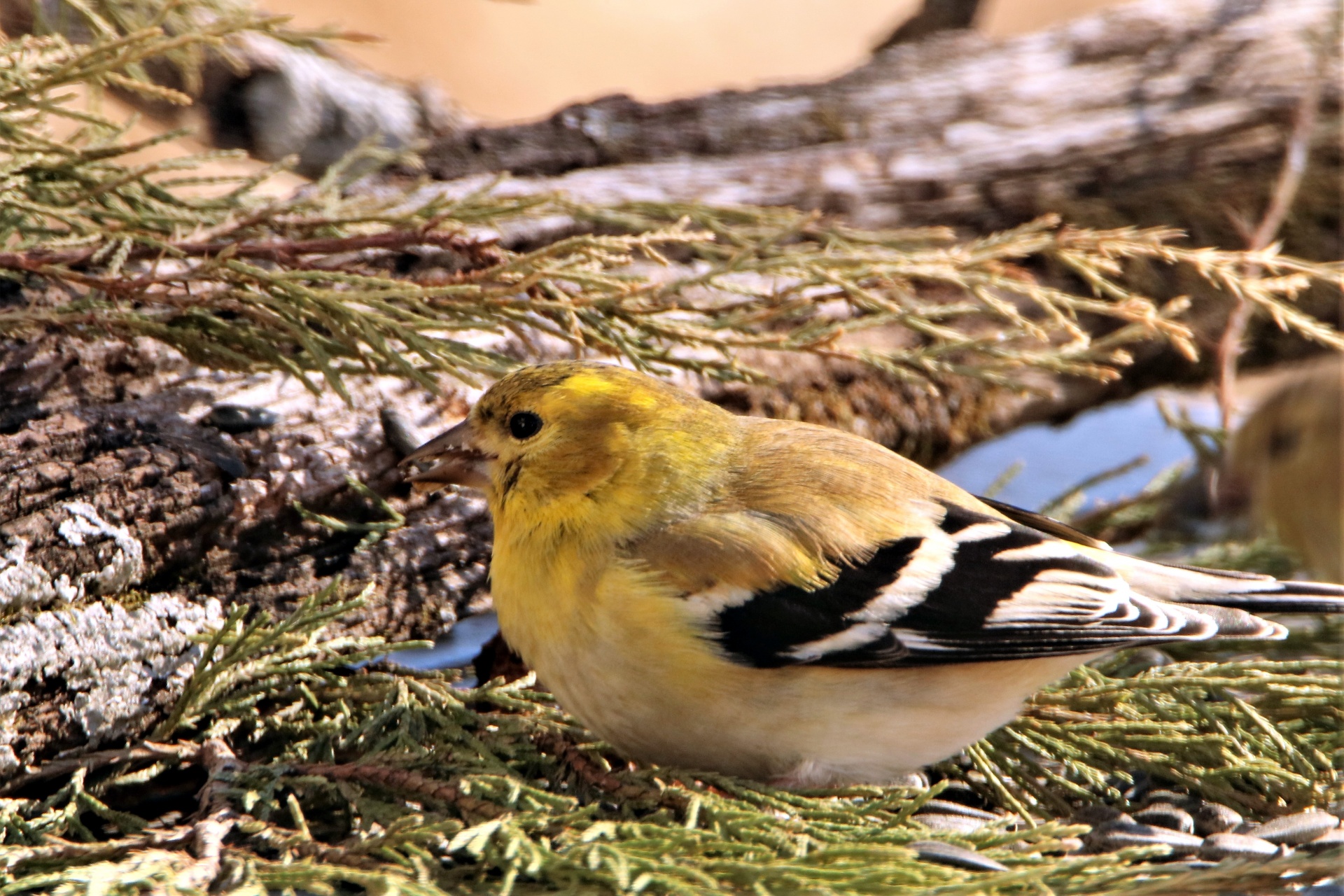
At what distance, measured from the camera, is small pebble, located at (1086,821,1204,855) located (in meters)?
1.84

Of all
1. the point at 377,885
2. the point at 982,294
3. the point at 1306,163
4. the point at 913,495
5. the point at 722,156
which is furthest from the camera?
the point at 1306,163

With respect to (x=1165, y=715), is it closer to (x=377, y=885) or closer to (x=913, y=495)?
(x=913, y=495)

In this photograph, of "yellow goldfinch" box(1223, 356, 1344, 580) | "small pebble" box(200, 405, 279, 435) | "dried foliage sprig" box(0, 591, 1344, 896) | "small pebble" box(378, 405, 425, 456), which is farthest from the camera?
"yellow goldfinch" box(1223, 356, 1344, 580)

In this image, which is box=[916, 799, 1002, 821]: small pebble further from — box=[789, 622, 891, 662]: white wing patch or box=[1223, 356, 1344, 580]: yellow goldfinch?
box=[1223, 356, 1344, 580]: yellow goldfinch

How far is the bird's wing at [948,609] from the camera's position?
1795 millimetres

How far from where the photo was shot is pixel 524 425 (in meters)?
2.06

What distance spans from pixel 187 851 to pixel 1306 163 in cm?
385

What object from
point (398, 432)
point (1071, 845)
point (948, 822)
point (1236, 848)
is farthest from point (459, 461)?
point (1236, 848)

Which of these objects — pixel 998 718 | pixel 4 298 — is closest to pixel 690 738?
pixel 998 718

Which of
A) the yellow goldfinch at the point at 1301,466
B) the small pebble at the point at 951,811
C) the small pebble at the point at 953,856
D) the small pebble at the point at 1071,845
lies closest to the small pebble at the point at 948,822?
the small pebble at the point at 951,811

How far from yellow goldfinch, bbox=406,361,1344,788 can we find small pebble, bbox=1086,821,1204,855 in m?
0.23

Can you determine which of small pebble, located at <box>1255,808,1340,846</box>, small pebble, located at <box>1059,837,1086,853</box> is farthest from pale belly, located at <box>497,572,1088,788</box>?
small pebble, located at <box>1255,808,1340,846</box>

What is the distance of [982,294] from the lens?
2404 millimetres

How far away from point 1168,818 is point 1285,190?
2.30 m
